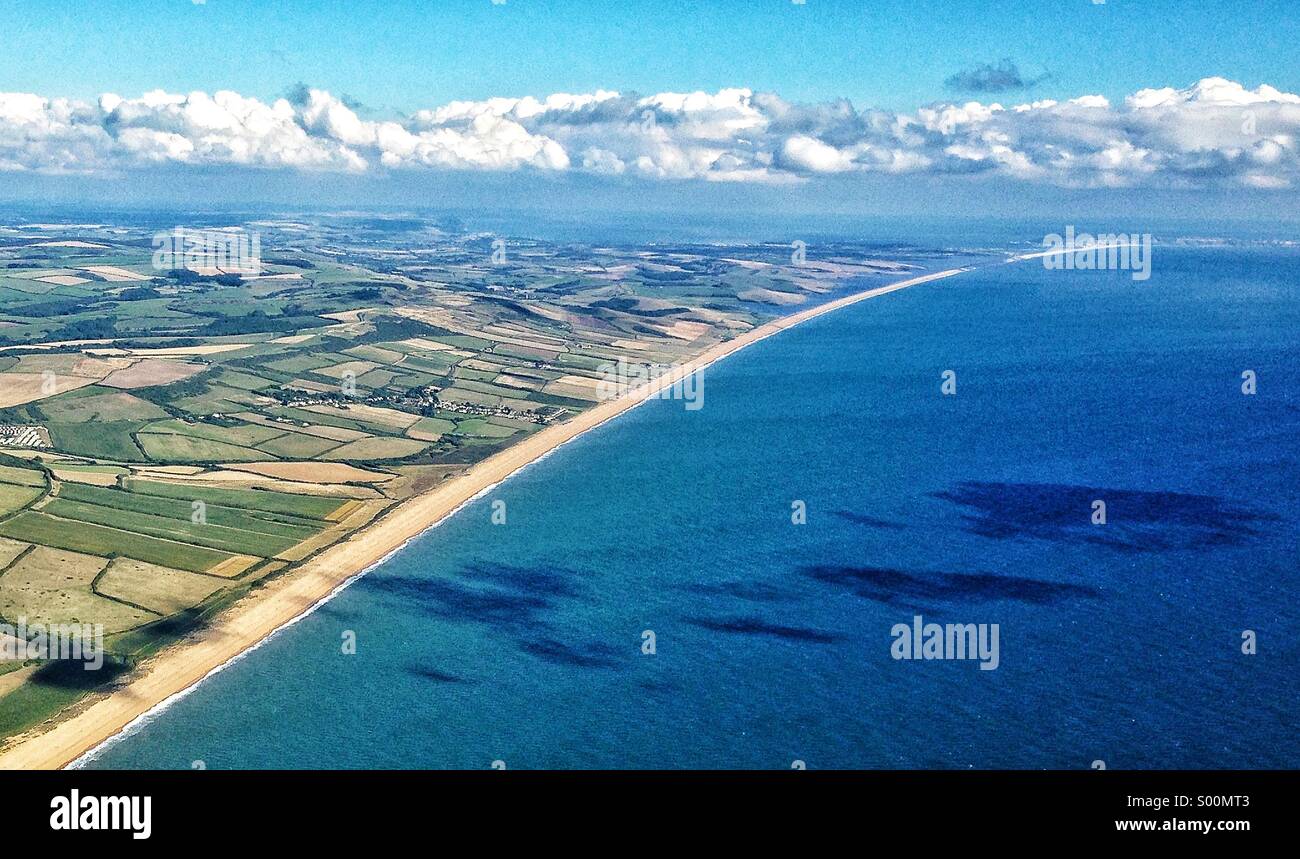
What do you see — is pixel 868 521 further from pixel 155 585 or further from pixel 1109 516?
pixel 155 585

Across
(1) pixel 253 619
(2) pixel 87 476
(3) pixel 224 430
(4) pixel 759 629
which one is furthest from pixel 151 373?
(4) pixel 759 629

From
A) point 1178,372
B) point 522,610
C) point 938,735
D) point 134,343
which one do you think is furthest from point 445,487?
point 1178,372

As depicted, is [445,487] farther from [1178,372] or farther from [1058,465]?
[1178,372]

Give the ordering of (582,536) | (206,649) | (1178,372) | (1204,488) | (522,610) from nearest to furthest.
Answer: (206,649)
(522,610)
(582,536)
(1204,488)
(1178,372)

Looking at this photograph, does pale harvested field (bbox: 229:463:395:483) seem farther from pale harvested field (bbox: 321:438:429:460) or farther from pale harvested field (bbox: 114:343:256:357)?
pale harvested field (bbox: 114:343:256:357)

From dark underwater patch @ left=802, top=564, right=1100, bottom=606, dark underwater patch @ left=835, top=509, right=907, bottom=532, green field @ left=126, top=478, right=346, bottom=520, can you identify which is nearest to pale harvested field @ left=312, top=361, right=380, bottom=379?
green field @ left=126, top=478, right=346, bottom=520

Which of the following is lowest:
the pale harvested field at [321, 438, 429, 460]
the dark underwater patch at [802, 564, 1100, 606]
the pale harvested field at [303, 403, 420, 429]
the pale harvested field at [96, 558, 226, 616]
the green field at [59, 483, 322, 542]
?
the pale harvested field at [96, 558, 226, 616]
